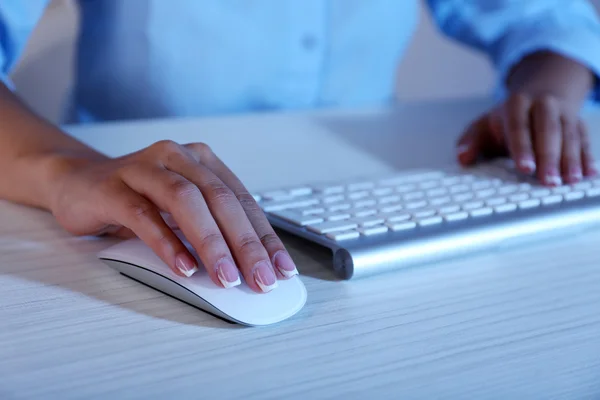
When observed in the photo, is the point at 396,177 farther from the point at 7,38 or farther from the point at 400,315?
the point at 7,38

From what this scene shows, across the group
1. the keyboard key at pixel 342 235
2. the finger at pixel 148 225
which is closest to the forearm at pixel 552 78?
the keyboard key at pixel 342 235

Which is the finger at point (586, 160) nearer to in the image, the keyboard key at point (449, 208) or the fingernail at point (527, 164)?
the fingernail at point (527, 164)

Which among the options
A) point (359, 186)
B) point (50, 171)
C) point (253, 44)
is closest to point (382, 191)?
point (359, 186)

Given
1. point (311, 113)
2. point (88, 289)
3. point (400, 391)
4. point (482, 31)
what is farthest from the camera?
point (482, 31)

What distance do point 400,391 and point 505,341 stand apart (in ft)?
0.29

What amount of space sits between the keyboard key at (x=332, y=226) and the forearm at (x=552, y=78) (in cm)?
41

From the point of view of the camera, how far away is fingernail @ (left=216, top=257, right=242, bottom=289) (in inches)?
17.1

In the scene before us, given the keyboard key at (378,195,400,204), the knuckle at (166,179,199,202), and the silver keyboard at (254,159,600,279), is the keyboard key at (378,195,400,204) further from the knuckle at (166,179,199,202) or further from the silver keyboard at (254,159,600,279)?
the knuckle at (166,179,199,202)

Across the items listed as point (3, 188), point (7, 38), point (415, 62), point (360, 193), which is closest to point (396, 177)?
point (360, 193)

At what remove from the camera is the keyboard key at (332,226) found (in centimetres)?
52

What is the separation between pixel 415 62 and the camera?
7.03 ft

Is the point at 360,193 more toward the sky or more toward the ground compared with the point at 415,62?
more toward the sky

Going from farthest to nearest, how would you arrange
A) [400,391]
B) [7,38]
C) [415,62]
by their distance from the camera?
[415,62], [7,38], [400,391]

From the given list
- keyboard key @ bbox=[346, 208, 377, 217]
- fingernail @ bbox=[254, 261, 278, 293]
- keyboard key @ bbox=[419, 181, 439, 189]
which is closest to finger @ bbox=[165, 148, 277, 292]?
fingernail @ bbox=[254, 261, 278, 293]
